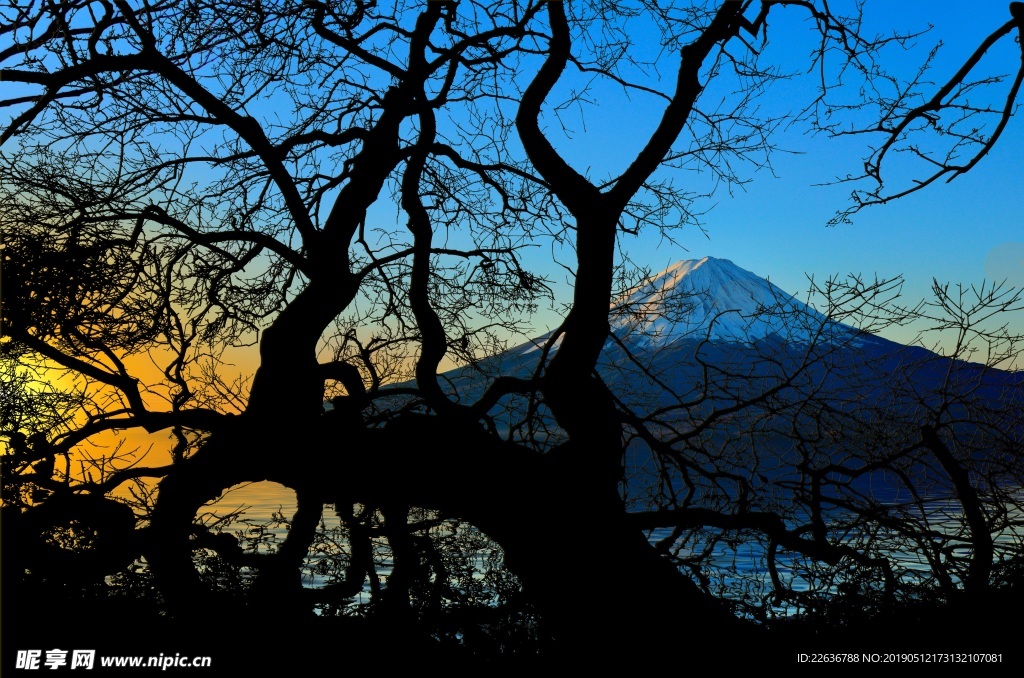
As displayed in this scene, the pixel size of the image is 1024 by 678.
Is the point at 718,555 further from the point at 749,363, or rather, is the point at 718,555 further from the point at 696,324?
the point at 696,324

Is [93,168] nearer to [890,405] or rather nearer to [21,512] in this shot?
[21,512]

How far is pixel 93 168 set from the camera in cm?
511

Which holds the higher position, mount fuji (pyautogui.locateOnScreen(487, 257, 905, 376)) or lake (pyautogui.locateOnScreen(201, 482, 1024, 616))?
mount fuji (pyautogui.locateOnScreen(487, 257, 905, 376))

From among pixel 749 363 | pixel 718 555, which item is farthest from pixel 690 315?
pixel 718 555

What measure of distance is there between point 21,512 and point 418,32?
12.8 feet
